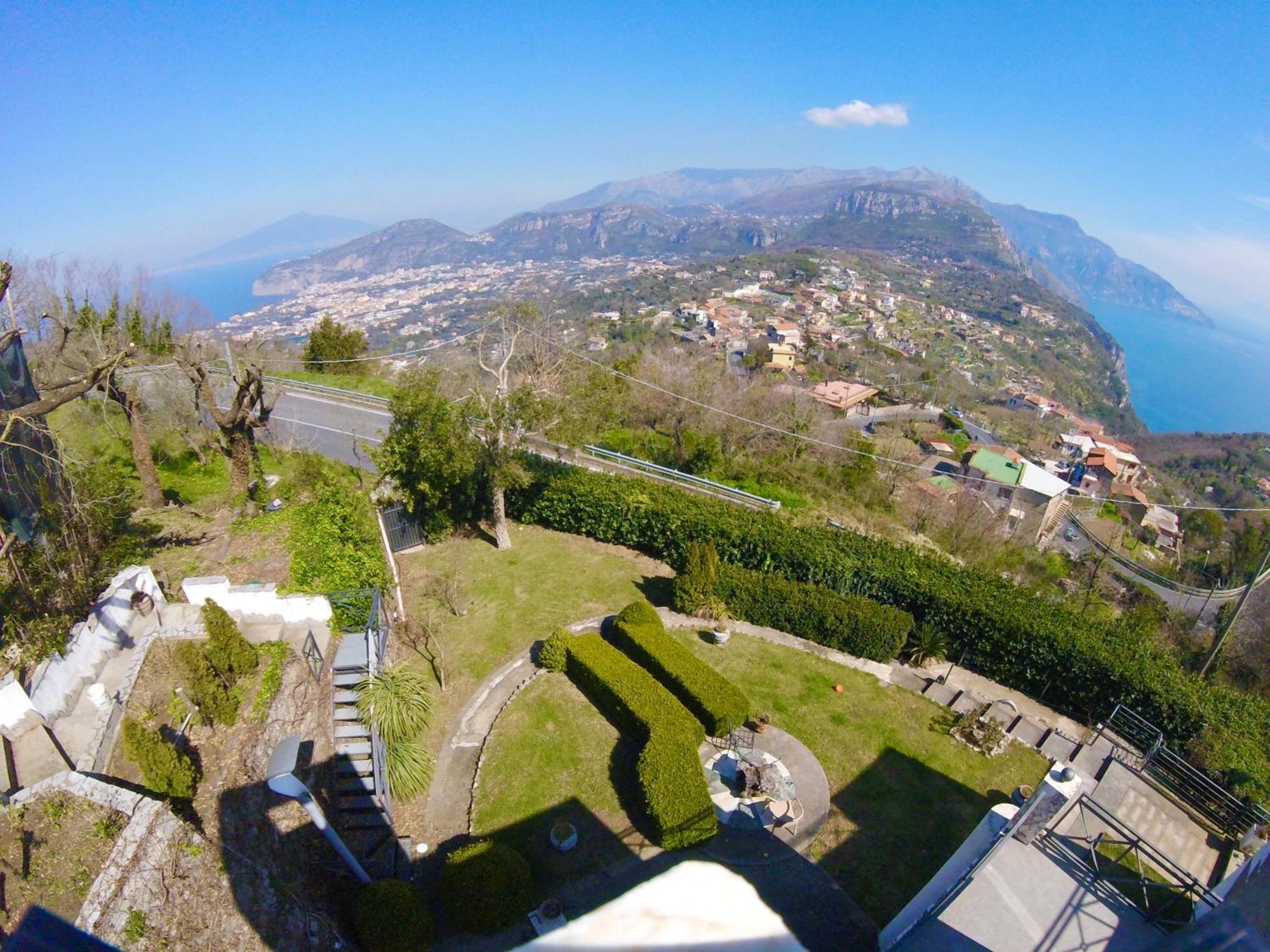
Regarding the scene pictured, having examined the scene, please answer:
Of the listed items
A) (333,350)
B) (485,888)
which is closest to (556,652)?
(485,888)

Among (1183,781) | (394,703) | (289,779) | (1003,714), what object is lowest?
(1183,781)

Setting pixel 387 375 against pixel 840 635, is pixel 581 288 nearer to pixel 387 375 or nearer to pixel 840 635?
pixel 387 375

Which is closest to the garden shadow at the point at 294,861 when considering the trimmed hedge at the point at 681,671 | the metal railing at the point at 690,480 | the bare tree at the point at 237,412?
the trimmed hedge at the point at 681,671

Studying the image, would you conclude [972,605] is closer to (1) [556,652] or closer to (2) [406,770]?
(1) [556,652]

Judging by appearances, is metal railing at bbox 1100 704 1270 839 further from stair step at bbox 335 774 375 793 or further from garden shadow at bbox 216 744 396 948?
stair step at bbox 335 774 375 793

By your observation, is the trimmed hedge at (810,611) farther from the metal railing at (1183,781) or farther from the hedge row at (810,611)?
the metal railing at (1183,781)

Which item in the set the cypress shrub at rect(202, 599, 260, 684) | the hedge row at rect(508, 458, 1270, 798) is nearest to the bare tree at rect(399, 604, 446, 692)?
the cypress shrub at rect(202, 599, 260, 684)

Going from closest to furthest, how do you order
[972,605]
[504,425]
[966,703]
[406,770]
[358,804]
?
[358,804] → [406,770] → [966,703] → [972,605] → [504,425]
